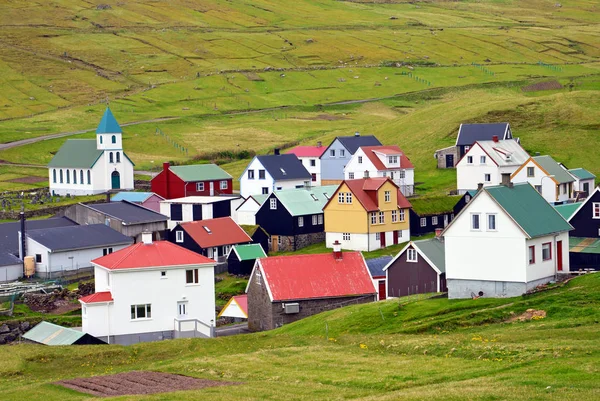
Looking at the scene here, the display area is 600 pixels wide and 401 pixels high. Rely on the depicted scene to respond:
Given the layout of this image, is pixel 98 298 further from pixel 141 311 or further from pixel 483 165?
pixel 483 165

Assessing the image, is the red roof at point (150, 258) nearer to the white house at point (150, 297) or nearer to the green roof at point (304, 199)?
the white house at point (150, 297)

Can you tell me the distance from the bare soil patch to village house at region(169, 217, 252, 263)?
49.5m

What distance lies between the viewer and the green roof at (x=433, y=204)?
94.6 meters

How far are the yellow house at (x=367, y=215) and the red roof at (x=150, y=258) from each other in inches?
950

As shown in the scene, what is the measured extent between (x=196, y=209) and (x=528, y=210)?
162 feet

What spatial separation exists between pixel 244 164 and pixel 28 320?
65937 mm

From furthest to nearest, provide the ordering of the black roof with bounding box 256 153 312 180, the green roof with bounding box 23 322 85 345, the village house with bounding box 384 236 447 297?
the black roof with bounding box 256 153 312 180 < the village house with bounding box 384 236 447 297 < the green roof with bounding box 23 322 85 345

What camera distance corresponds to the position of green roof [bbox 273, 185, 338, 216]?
3748 inches

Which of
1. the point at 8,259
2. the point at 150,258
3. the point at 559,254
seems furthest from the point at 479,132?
the point at 559,254

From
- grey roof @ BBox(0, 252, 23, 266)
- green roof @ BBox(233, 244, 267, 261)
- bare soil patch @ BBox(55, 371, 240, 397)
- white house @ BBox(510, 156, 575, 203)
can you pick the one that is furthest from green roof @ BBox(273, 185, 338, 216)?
bare soil patch @ BBox(55, 371, 240, 397)

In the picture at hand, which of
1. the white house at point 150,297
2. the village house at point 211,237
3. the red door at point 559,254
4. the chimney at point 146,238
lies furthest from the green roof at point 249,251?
the red door at point 559,254

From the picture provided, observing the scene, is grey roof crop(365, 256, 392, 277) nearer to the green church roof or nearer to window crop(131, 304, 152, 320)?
window crop(131, 304, 152, 320)

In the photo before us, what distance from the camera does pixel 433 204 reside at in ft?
316

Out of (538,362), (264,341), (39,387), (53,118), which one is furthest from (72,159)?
(538,362)
